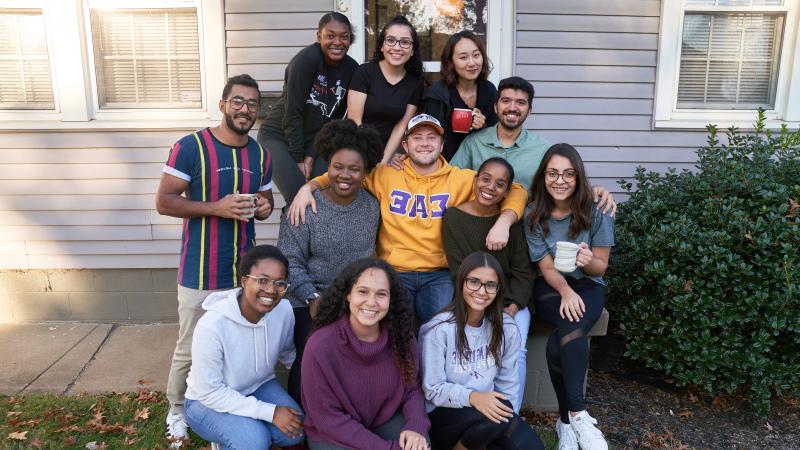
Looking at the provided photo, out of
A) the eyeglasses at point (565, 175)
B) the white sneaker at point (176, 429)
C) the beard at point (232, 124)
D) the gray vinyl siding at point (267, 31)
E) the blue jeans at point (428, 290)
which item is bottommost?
the white sneaker at point (176, 429)

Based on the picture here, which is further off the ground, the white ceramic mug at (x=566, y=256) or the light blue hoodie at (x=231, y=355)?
the white ceramic mug at (x=566, y=256)

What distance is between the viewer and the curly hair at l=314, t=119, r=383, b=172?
3.11 metres

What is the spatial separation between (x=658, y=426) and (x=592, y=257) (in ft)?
3.90

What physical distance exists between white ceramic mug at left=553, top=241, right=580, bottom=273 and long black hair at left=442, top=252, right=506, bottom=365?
16.7 inches

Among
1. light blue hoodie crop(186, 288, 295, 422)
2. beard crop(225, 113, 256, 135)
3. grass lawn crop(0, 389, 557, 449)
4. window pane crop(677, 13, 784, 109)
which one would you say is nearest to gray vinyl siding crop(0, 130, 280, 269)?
grass lawn crop(0, 389, 557, 449)

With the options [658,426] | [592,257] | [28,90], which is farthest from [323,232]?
[28,90]

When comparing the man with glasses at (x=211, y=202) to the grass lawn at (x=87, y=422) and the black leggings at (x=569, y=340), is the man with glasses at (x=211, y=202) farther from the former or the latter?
the black leggings at (x=569, y=340)

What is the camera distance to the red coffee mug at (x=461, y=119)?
3.68 metres

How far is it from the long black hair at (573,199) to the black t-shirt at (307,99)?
1.45 m

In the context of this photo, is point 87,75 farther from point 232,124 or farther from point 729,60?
point 729,60

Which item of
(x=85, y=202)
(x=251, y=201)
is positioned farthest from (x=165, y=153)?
(x=251, y=201)

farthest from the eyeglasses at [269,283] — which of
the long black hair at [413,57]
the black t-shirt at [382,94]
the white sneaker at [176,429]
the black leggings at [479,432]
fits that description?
the long black hair at [413,57]

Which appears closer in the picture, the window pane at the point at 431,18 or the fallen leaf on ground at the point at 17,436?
the fallen leaf on ground at the point at 17,436

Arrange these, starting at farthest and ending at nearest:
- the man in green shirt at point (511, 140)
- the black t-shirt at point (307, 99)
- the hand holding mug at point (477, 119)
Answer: the hand holding mug at point (477, 119) → the black t-shirt at point (307, 99) → the man in green shirt at point (511, 140)
